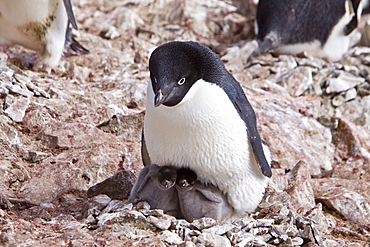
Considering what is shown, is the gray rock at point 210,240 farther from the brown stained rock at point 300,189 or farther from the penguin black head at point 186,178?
the brown stained rock at point 300,189

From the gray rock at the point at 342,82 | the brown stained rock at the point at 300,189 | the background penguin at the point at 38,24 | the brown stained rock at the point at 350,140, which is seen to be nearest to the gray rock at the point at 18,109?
the background penguin at the point at 38,24

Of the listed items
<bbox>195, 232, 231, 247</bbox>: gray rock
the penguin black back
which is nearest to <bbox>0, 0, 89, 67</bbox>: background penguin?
the penguin black back

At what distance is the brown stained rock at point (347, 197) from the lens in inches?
143

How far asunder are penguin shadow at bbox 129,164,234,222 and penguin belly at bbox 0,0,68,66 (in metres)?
2.37

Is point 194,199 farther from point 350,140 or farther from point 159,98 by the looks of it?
point 350,140

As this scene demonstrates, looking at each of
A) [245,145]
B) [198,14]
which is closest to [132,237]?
[245,145]

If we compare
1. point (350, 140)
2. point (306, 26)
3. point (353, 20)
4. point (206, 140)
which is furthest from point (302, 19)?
point (206, 140)

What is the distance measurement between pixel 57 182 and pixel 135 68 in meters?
1.98

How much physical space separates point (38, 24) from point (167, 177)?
2574 mm

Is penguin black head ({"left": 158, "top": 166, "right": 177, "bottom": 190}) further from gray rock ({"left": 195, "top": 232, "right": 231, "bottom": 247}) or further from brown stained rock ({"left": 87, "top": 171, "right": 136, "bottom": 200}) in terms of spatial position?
brown stained rock ({"left": 87, "top": 171, "right": 136, "bottom": 200})

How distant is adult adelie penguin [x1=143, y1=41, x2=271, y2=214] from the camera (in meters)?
2.76

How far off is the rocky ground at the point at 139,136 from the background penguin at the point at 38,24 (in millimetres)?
146

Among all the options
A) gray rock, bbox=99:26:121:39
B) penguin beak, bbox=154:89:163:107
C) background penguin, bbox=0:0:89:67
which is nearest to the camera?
penguin beak, bbox=154:89:163:107

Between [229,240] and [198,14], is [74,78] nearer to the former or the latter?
[198,14]
